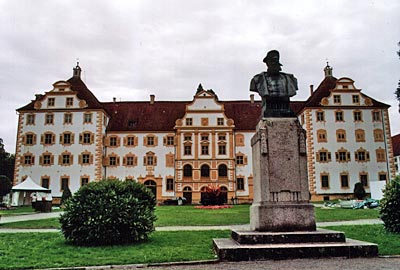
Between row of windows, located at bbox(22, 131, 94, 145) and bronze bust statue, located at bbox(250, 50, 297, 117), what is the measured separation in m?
36.6

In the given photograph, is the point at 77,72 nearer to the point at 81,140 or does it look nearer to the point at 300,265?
the point at 81,140

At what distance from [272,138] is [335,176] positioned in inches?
1397

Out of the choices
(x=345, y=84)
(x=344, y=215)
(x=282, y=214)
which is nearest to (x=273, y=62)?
(x=282, y=214)

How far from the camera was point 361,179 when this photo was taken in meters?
42.0

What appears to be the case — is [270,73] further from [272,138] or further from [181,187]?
[181,187]

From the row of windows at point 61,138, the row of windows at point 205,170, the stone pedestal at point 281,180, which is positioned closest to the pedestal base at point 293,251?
the stone pedestal at point 281,180

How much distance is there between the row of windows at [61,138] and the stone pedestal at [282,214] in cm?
3685

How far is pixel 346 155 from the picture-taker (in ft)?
139

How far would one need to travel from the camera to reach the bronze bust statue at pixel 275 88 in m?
9.92

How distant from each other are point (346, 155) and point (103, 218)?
3804cm

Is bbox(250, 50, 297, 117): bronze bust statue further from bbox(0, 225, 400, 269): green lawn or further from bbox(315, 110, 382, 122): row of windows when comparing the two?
bbox(315, 110, 382, 122): row of windows

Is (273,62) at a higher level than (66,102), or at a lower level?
lower

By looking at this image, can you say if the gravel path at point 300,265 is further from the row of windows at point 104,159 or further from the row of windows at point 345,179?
the row of windows at point 104,159

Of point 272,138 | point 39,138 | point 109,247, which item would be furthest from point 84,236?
point 39,138
